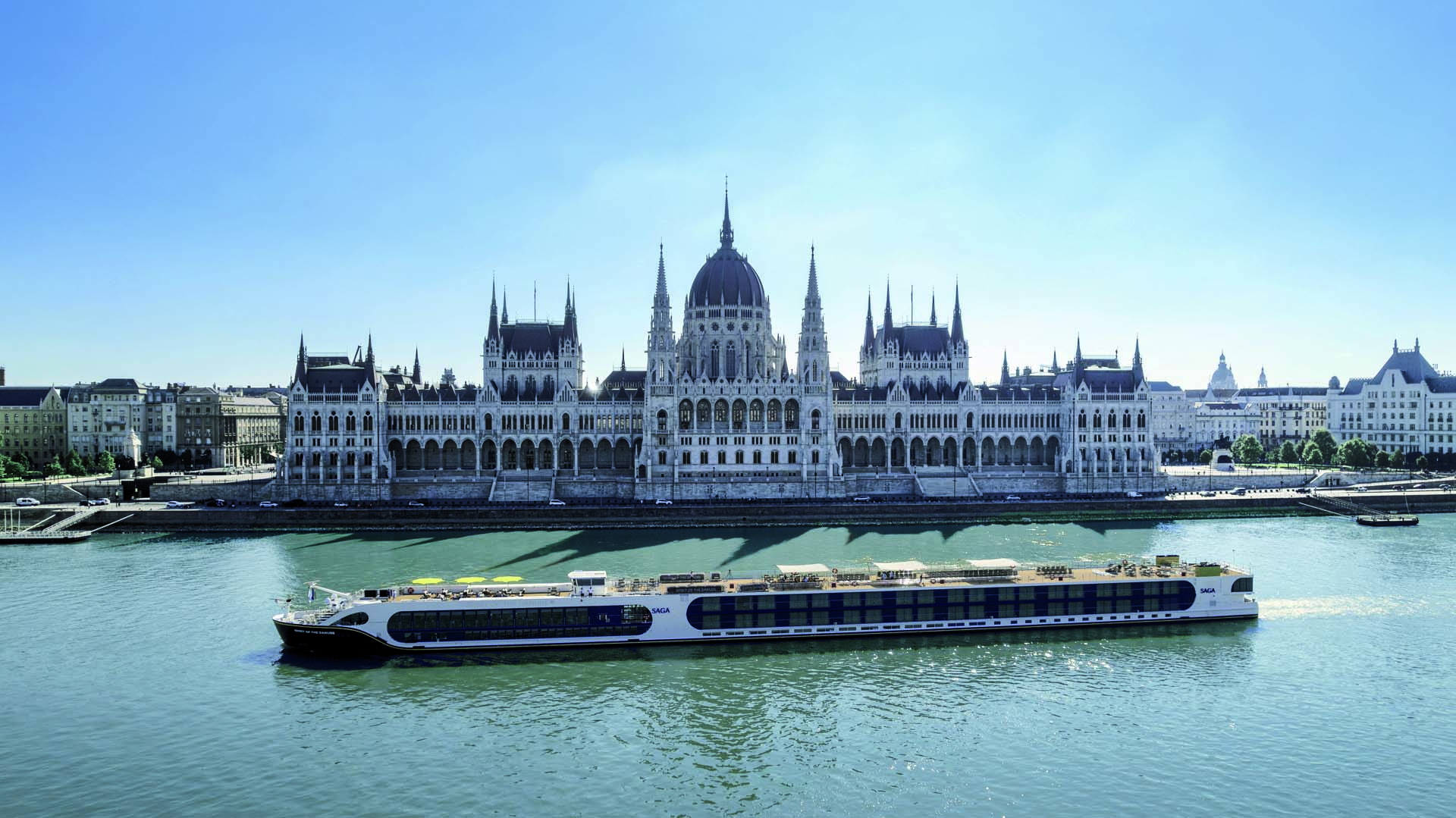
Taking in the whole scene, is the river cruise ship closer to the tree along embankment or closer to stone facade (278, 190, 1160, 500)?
the tree along embankment

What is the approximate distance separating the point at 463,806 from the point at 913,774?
13.1 metres

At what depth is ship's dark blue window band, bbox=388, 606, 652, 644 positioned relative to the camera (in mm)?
41969

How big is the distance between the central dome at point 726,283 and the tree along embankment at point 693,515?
996 inches

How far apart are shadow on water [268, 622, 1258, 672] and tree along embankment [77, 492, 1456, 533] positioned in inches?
1418

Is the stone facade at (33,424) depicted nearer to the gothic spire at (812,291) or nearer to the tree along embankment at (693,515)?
the tree along embankment at (693,515)

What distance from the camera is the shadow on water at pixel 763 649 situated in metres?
40.4

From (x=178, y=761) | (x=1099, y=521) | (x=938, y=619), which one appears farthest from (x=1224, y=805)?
(x=1099, y=521)

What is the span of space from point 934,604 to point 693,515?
38628 mm

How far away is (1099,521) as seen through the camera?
82.8 meters

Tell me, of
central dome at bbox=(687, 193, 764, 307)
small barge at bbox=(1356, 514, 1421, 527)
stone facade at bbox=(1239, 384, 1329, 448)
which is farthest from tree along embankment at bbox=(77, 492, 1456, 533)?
stone facade at bbox=(1239, 384, 1329, 448)

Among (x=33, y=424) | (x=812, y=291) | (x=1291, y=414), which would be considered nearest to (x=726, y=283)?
(x=812, y=291)

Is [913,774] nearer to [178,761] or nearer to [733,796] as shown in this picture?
[733,796]


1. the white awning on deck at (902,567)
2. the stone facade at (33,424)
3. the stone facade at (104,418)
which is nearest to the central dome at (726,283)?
the white awning on deck at (902,567)

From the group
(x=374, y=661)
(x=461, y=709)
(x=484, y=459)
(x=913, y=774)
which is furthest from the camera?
(x=484, y=459)
